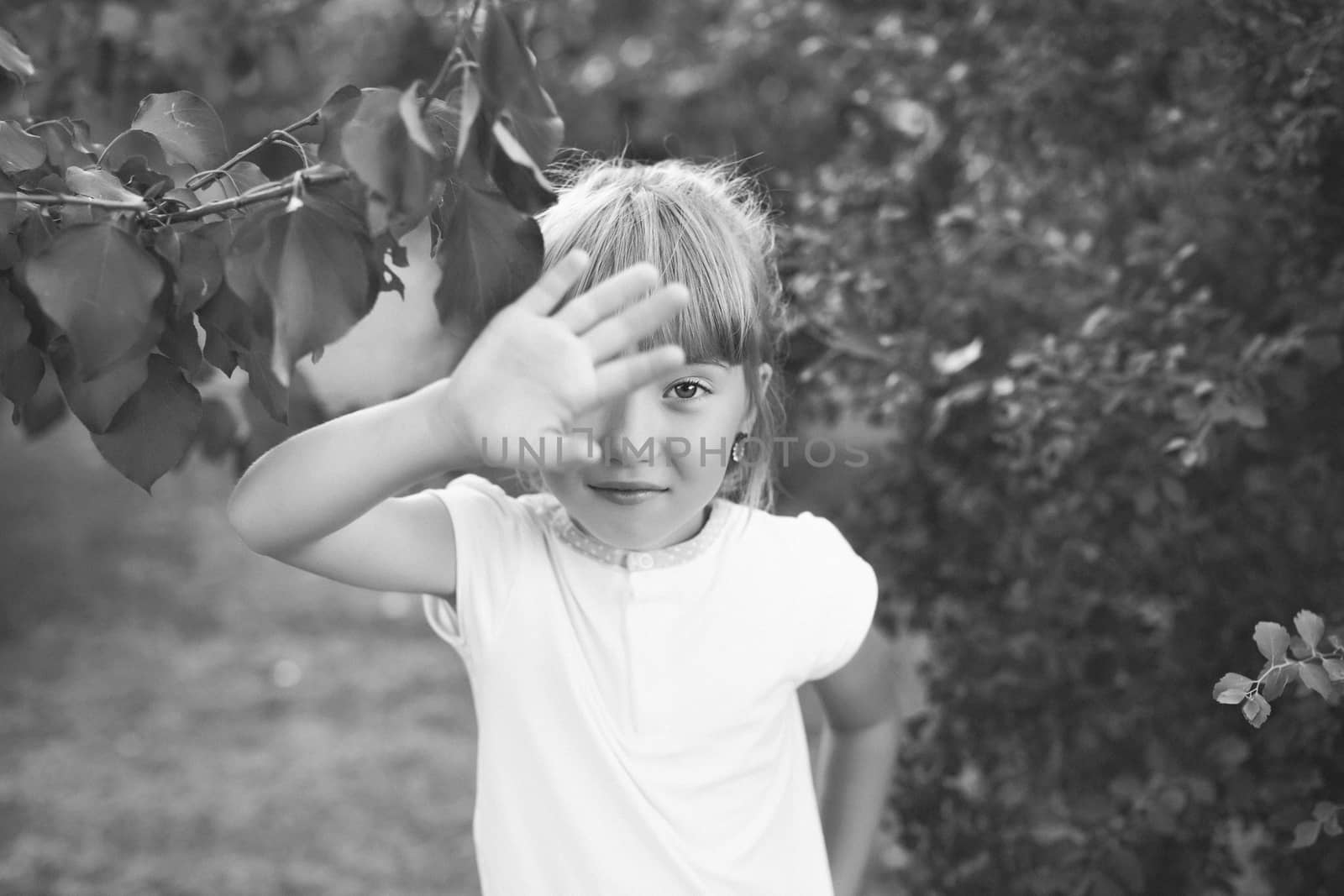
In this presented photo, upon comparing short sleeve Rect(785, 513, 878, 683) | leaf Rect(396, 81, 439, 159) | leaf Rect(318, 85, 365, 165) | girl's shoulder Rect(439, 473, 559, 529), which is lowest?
short sleeve Rect(785, 513, 878, 683)

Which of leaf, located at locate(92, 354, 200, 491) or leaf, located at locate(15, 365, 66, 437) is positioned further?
leaf, located at locate(15, 365, 66, 437)

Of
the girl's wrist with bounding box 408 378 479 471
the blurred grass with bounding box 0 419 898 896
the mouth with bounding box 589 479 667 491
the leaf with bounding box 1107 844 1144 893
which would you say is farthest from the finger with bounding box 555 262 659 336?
the blurred grass with bounding box 0 419 898 896

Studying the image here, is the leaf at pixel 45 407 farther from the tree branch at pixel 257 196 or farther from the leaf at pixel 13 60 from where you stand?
the tree branch at pixel 257 196

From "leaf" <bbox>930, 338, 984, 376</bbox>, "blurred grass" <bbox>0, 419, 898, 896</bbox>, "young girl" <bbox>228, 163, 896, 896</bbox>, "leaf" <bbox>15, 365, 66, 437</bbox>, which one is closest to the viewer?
"young girl" <bbox>228, 163, 896, 896</bbox>

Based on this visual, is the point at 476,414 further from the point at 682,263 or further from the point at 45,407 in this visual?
the point at 45,407

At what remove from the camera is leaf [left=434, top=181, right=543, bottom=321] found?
3.27 feet

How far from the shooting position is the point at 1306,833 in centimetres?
142

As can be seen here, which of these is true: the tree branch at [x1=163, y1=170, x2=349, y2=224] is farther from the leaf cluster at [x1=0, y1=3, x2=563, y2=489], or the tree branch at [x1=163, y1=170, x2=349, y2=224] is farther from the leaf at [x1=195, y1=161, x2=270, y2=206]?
the leaf at [x1=195, y1=161, x2=270, y2=206]

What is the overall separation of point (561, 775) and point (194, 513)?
16.8 feet

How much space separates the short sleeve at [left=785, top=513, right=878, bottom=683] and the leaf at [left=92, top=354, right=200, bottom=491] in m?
0.71

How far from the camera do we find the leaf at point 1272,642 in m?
1.19

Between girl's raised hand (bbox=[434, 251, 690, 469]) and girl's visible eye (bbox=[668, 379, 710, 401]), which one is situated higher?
girl's raised hand (bbox=[434, 251, 690, 469])

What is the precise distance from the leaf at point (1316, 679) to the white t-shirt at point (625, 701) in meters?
0.50

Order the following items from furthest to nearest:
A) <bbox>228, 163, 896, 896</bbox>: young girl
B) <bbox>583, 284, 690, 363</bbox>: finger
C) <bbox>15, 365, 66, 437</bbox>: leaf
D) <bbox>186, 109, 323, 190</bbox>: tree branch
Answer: <bbox>15, 365, 66, 437</bbox>: leaf
<bbox>228, 163, 896, 896</bbox>: young girl
<bbox>186, 109, 323, 190</bbox>: tree branch
<bbox>583, 284, 690, 363</bbox>: finger
